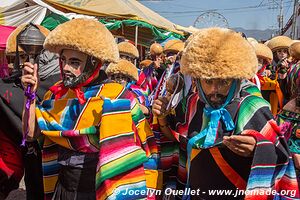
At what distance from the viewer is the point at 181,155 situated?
2539mm

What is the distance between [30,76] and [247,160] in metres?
1.48

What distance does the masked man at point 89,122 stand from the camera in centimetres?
225

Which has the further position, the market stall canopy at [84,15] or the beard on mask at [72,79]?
the market stall canopy at [84,15]

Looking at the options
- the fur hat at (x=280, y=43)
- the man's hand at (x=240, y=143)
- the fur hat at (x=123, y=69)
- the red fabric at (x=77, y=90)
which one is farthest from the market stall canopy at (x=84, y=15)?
the man's hand at (x=240, y=143)

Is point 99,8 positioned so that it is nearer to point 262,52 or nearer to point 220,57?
point 262,52

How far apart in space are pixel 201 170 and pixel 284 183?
49cm

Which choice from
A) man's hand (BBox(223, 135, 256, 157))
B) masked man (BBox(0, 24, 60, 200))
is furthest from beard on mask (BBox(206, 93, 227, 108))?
masked man (BBox(0, 24, 60, 200))

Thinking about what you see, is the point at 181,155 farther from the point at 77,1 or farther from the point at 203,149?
the point at 77,1

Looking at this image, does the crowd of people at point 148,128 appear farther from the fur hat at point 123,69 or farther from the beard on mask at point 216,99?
the fur hat at point 123,69

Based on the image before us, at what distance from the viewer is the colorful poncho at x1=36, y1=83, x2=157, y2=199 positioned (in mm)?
2234

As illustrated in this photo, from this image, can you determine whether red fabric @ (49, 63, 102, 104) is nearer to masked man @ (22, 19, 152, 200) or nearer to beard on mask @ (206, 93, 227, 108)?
masked man @ (22, 19, 152, 200)

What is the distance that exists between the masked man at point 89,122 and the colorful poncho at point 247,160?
390 millimetres

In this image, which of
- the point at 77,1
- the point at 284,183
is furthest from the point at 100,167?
the point at 77,1

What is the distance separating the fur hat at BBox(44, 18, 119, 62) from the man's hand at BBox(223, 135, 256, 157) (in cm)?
100
